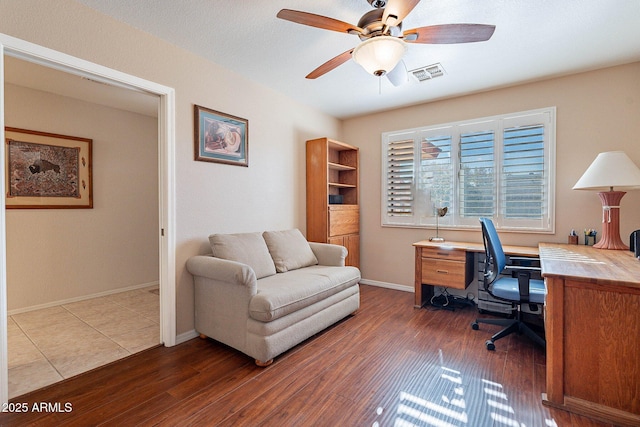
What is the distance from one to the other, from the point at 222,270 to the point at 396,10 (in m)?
2.11

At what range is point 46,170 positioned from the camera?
356 cm

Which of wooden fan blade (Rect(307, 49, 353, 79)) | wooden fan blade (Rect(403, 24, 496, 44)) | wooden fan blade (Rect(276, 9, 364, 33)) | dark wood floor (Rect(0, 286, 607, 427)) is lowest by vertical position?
dark wood floor (Rect(0, 286, 607, 427))

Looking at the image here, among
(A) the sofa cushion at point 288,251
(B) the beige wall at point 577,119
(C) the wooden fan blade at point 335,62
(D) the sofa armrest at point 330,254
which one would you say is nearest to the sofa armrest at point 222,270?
(A) the sofa cushion at point 288,251

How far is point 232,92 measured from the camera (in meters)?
3.12

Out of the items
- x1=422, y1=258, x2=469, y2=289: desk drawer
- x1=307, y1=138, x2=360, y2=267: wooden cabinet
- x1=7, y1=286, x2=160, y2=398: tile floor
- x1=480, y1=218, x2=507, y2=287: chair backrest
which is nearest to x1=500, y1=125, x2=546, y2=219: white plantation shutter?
x1=422, y1=258, x2=469, y2=289: desk drawer

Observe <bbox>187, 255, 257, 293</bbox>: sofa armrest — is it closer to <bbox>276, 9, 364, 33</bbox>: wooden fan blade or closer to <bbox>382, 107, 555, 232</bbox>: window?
<bbox>276, 9, 364, 33</bbox>: wooden fan blade

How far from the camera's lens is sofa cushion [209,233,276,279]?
268 cm

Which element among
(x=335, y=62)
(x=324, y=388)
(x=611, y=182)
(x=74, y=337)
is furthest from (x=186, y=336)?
(x=611, y=182)

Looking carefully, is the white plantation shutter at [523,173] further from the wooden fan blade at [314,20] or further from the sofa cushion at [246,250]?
the sofa cushion at [246,250]

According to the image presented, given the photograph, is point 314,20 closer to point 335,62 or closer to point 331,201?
point 335,62

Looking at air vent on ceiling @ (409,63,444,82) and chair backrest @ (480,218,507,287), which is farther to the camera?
air vent on ceiling @ (409,63,444,82)

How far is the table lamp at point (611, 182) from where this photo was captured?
2.48 meters

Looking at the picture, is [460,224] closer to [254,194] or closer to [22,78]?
[254,194]

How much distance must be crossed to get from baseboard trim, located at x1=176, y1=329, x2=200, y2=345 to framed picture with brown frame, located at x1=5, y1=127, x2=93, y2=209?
2457 millimetres
